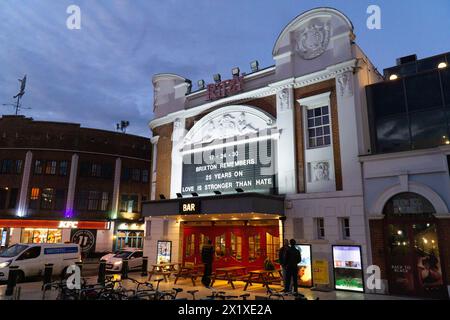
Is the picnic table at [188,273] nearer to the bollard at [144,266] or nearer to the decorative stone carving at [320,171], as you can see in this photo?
the bollard at [144,266]

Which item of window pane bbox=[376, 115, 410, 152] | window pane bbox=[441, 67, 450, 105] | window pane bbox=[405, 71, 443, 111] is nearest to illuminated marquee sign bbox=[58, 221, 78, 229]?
window pane bbox=[376, 115, 410, 152]

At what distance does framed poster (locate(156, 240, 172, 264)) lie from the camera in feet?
69.1

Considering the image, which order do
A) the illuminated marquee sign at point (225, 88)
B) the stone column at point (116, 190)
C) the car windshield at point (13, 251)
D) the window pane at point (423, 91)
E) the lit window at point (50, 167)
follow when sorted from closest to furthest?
the window pane at point (423, 91)
the car windshield at point (13, 251)
the illuminated marquee sign at point (225, 88)
the lit window at point (50, 167)
the stone column at point (116, 190)

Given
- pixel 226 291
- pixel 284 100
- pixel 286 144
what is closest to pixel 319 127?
pixel 286 144

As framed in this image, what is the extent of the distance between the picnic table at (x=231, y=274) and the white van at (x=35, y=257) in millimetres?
8760

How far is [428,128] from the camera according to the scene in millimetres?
14508

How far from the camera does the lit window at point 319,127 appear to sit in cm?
1678

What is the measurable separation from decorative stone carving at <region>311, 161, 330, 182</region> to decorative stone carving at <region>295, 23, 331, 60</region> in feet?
17.7

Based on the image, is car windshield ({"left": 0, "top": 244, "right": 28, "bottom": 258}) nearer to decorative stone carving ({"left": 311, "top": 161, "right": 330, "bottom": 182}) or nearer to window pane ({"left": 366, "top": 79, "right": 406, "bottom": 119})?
decorative stone carving ({"left": 311, "top": 161, "right": 330, "bottom": 182})

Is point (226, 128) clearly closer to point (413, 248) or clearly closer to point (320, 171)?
point (320, 171)

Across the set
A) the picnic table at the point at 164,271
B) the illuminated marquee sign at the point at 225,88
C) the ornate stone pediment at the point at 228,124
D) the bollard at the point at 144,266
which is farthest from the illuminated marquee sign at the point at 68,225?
the illuminated marquee sign at the point at 225,88

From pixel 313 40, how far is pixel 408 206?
9.12 m

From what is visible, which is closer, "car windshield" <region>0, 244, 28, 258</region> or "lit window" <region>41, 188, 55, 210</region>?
"car windshield" <region>0, 244, 28, 258</region>
